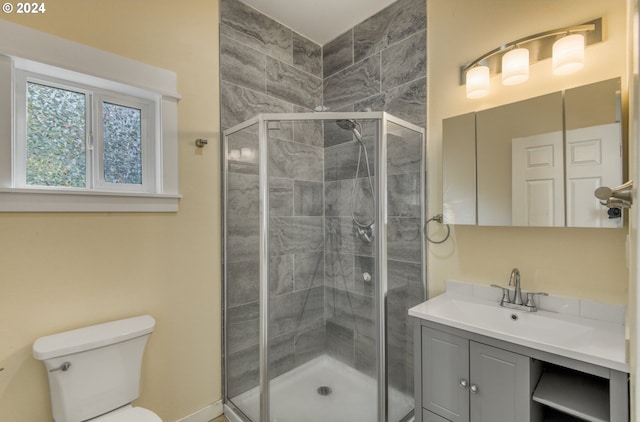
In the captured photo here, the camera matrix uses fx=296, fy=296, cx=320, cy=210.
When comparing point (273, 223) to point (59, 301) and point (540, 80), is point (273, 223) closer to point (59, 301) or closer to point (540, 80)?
point (59, 301)

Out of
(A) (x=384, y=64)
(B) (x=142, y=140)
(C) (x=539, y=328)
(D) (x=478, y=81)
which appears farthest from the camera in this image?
(A) (x=384, y=64)

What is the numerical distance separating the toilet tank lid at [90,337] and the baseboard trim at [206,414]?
0.72 meters

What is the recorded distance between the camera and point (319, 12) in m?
2.16

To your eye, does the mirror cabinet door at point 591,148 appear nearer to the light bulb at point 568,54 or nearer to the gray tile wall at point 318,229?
the light bulb at point 568,54

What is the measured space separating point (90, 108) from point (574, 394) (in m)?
2.61

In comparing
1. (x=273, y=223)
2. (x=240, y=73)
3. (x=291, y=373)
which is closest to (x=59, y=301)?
(x=273, y=223)

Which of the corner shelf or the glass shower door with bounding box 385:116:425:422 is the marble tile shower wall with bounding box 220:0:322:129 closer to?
the glass shower door with bounding box 385:116:425:422

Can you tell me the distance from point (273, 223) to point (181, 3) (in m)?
1.45

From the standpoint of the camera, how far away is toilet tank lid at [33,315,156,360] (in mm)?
1270

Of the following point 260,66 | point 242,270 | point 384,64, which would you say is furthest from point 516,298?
point 260,66

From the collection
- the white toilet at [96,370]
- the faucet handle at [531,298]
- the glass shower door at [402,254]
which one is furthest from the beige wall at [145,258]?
the faucet handle at [531,298]

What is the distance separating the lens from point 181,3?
5.86 feet

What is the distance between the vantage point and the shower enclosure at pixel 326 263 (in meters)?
1.65

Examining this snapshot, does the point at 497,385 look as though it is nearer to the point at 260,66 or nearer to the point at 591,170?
the point at 591,170
